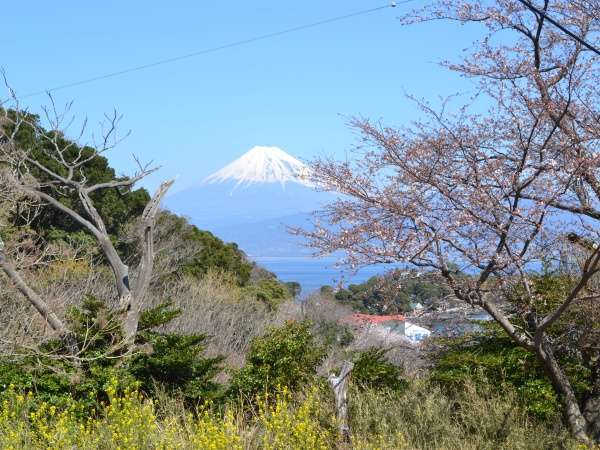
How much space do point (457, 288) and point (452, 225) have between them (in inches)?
21.2

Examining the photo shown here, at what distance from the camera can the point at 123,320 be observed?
9.23m

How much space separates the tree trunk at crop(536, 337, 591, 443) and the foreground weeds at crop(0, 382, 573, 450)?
0.54ft

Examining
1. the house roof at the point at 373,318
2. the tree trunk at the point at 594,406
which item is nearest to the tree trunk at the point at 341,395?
the house roof at the point at 373,318

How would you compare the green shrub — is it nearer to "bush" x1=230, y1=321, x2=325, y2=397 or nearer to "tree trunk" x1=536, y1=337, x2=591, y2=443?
"bush" x1=230, y1=321, x2=325, y2=397

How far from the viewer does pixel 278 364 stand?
859cm

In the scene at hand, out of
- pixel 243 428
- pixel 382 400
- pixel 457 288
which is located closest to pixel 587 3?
pixel 457 288

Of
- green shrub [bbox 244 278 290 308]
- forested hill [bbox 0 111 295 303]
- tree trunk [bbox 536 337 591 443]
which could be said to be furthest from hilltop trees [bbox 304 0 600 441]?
green shrub [bbox 244 278 290 308]

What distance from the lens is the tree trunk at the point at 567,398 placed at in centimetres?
646

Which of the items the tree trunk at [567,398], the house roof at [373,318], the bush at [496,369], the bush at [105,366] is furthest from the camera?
the bush at [105,366]

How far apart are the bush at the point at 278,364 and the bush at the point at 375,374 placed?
0.57 m

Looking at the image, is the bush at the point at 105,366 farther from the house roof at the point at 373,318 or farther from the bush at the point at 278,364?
the house roof at the point at 373,318

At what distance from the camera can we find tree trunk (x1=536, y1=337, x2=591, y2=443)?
21.2 feet

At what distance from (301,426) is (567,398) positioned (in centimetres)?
255

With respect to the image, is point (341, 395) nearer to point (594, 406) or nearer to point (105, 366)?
point (594, 406)
